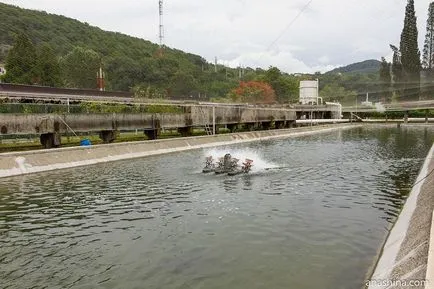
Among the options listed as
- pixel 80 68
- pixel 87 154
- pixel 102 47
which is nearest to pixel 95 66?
pixel 80 68

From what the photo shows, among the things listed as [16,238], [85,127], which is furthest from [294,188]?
[85,127]

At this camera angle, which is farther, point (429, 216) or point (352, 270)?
point (429, 216)

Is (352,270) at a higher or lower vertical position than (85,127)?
lower

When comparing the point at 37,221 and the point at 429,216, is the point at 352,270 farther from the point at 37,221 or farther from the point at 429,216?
the point at 37,221

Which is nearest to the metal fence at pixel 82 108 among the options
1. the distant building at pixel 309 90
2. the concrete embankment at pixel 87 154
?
the concrete embankment at pixel 87 154

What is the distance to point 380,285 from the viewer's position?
378 inches

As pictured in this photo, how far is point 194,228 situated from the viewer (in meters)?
15.4

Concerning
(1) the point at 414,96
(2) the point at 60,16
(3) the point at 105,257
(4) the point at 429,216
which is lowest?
(3) the point at 105,257

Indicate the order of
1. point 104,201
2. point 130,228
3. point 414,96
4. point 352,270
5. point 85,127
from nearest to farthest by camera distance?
point 352,270 → point 130,228 → point 104,201 → point 85,127 → point 414,96

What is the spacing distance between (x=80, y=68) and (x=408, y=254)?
133 metres

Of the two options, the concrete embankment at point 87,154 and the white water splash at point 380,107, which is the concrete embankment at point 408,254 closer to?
the concrete embankment at point 87,154

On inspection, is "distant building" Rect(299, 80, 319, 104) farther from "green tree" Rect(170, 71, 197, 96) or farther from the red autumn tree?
"green tree" Rect(170, 71, 197, 96)

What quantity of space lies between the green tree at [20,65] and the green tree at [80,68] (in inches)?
1134

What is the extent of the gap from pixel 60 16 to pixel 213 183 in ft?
573
